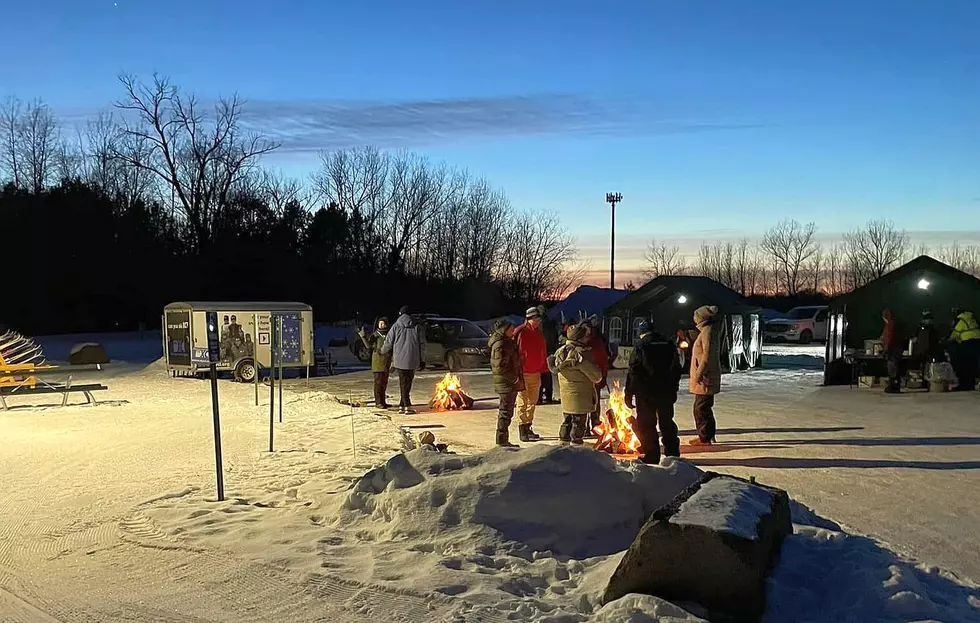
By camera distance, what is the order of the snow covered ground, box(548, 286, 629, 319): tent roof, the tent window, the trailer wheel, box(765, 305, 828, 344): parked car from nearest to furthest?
the snow covered ground → the trailer wheel → the tent window → box(548, 286, 629, 319): tent roof → box(765, 305, 828, 344): parked car

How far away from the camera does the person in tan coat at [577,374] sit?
32.6 feet

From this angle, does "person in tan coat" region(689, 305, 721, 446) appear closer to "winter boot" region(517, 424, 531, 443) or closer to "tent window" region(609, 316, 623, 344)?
"winter boot" region(517, 424, 531, 443)

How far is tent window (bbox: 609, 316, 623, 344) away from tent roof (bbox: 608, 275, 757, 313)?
1.17 feet

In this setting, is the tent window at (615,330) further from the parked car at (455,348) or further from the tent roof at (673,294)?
the parked car at (455,348)

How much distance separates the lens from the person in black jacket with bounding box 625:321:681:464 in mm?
9359

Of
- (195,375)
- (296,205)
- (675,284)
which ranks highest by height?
(296,205)

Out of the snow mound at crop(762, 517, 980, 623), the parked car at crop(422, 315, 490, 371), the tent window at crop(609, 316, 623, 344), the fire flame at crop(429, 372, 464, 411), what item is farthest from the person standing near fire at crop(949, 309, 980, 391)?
the snow mound at crop(762, 517, 980, 623)

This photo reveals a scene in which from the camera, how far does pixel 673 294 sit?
26.4 meters

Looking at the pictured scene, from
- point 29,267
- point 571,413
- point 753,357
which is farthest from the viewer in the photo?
point 29,267

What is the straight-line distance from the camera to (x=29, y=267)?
130 ft

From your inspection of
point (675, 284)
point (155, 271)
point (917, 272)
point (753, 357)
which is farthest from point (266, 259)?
point (917, 272)

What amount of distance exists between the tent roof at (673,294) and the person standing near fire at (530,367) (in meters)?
15.1

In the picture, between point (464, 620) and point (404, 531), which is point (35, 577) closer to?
point (404, 531)

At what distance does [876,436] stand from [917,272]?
10259 mm
